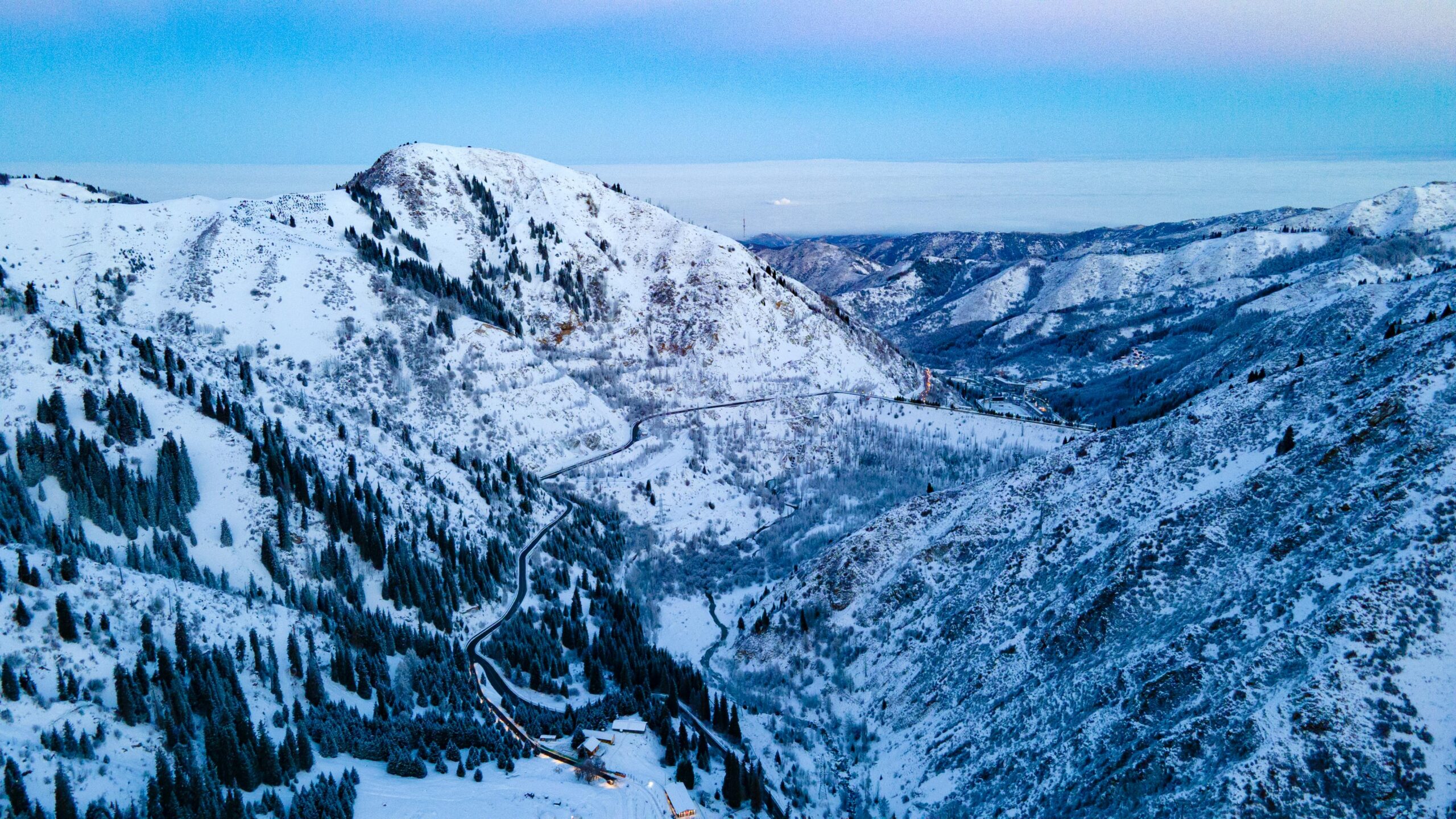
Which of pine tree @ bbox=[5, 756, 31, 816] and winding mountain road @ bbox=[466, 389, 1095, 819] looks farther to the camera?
winding mountain road @ bbox=[466, 389, 1095, 819]

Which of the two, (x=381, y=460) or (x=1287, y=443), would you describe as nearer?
(x=1287, y=443)

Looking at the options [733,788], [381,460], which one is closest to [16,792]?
[733,788]

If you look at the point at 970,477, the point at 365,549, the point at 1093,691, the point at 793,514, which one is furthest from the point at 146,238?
the point at 1093,691

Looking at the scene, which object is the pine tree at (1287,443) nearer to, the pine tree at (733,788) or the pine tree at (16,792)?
the pine tree at (733,788)

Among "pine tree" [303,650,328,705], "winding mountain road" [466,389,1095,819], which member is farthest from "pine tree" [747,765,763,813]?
"pine tree" [303,650,328,705]

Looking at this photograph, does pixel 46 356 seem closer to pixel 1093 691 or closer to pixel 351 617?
pixel 351 617

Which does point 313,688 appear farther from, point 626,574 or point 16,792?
point 626,574

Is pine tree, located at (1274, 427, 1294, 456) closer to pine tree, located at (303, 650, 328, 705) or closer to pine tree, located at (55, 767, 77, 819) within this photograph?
pine tree, located at (303, 650, 328, 705)

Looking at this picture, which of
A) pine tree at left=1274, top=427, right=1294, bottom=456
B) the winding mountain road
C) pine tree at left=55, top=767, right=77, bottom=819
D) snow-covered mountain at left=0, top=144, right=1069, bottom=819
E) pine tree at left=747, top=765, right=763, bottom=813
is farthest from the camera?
pine tree at left=1274, top=427, right=1294, bottom=456
